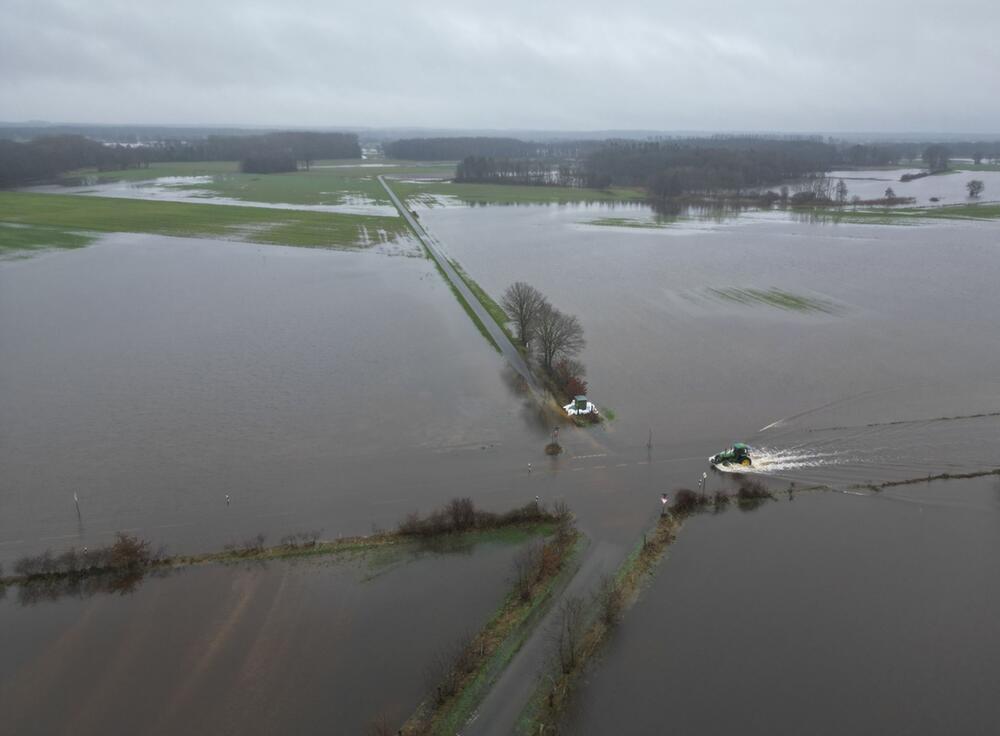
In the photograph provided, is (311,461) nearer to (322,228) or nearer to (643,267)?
(643,267)

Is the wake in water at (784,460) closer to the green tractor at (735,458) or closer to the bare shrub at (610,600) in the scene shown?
the green tractor at (735,458)

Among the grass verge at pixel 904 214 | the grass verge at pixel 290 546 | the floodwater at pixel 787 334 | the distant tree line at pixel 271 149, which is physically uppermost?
the distant tree line at pixel 271 149

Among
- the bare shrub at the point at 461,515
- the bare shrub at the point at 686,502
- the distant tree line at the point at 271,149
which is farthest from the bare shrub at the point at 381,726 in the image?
the distant tree line at the point at 271,149

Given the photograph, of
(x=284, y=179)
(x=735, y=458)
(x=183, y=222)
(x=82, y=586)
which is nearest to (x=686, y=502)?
(x=735, y=458)

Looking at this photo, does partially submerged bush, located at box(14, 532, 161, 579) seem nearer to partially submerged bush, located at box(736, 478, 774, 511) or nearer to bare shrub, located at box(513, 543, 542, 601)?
bare shrub, located at box(513, 543, 542, 601)

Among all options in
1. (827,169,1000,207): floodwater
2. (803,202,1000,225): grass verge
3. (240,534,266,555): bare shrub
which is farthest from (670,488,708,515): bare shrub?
(827,169,1000,207): floodwater

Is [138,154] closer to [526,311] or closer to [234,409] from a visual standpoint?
[526,311]

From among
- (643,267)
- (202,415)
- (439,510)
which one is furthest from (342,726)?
(643,267)
